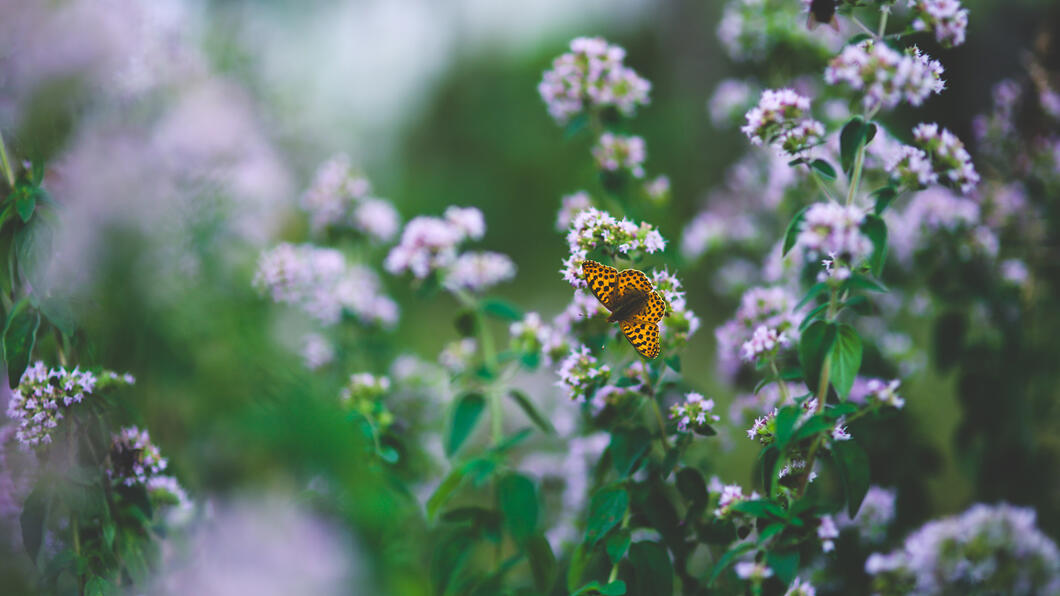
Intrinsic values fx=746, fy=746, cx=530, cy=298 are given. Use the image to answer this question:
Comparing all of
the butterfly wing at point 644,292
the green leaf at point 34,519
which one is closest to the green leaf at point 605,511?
the butterfly wing at point 644,292

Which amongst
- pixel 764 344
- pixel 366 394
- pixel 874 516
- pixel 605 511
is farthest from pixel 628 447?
pixel 874 516

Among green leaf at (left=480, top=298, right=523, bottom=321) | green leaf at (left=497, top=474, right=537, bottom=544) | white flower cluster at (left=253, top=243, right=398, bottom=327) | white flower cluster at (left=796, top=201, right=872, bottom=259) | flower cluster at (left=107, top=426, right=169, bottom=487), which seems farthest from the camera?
white flower cluster at (left=253, top=243, right=398, bottom=327)

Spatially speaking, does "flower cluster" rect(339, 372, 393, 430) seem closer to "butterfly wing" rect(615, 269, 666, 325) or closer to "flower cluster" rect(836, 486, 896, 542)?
"butterfly wing" rect(615, 269, 666, 325)

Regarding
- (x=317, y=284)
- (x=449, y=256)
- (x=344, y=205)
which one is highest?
(x=344, y=205)

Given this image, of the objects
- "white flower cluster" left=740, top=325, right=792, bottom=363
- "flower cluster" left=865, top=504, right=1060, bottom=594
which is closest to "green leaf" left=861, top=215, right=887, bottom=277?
"white flower cluster" left=740, top=325, right=792, bottom=363

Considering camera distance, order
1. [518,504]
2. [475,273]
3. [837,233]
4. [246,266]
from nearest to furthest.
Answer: [837,233], [518,504], [475,273], [246,266]

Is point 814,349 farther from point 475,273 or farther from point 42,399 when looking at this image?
point 42,399

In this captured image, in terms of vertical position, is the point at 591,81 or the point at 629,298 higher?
the point at 591,81
